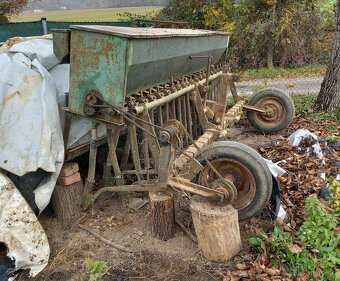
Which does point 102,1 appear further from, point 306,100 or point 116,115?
point 116,115

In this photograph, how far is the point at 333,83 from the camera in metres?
6.94

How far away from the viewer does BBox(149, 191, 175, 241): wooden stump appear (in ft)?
12.4

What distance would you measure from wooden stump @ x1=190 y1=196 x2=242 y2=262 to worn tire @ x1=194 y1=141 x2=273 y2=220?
0.38 m

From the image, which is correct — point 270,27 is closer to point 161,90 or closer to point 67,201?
point 161,90

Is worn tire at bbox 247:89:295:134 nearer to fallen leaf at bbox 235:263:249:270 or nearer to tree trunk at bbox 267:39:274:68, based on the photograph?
fallen leaf at bbox 235:263:249:270

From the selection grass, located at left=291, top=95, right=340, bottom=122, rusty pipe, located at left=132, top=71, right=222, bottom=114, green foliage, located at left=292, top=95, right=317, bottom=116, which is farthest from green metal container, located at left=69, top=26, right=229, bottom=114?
green foliage, located at left=292, top=95, right=317, bottom=116

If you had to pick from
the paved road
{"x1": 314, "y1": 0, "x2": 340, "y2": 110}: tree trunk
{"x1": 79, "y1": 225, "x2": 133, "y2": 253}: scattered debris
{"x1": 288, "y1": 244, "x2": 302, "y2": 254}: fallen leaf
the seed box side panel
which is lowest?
{"x1": 79, "y1": 225, "x2": 133, "y2": 253}: scattered debris

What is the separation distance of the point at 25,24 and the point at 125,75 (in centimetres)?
712

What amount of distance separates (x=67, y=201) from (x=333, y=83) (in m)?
5.03

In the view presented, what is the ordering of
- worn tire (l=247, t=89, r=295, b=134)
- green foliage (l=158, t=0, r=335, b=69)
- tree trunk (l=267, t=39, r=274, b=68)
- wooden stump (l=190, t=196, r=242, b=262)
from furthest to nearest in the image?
1. tree trunk (l=267, t=39, r=274, b=68)
2. green foliage (l=158, t=0, r=335, b=69)
3. worn tire (l=247, t=89, r=295, b=134)
4. wooden stump (l=190, t=196, r=242, b=262)

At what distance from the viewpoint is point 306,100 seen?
7996mm

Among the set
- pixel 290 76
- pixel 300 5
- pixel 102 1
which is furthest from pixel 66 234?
pixel 102 1

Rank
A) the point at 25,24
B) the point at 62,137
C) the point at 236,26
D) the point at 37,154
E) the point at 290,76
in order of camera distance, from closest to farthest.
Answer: the point at 37,154, the point at 62,137, the point at 25,24, the point at 290,76, the point at 236,26

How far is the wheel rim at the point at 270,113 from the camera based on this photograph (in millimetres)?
Result: 6629
